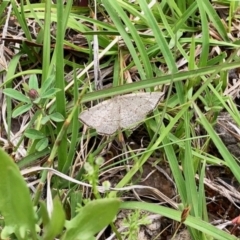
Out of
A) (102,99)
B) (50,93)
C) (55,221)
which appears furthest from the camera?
(102,99)

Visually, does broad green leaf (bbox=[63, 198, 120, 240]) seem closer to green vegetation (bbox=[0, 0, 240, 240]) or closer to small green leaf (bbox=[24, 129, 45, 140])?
green vegetation (bbox=[0, 0, 240, 240])

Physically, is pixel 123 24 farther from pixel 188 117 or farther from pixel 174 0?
pixel 188 117

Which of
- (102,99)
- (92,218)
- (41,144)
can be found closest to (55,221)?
(92,218)

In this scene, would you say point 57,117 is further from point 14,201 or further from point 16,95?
point 14,201

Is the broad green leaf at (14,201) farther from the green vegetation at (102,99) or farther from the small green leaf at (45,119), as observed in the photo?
the small green leaf at (45,119)

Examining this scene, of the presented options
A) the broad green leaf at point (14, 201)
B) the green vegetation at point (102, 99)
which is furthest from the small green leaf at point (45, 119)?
the broad green leaf at point (14, 201)

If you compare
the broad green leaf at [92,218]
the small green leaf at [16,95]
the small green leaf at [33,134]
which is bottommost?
the broad green leaf at [92,218]
